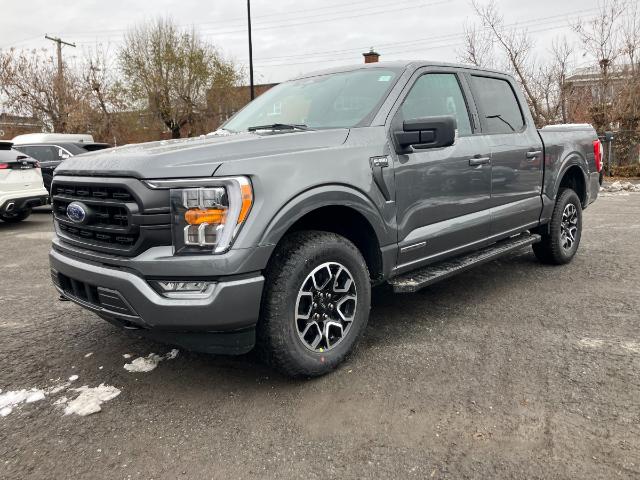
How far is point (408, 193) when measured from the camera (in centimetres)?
338

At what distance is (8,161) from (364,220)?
830cm

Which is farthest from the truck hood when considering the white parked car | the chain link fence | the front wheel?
the chain link fence

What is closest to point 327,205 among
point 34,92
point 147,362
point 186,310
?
point 186,310

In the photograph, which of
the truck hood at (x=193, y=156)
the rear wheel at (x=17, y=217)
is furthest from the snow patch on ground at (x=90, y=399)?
the rear wheel at (x=17, y=217)

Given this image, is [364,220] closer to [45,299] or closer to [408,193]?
[408,193]

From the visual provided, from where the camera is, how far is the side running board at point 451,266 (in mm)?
3387

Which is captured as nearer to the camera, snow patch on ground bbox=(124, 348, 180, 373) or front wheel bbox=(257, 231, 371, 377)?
front wheel bbox=(257, 231, 371, 377)

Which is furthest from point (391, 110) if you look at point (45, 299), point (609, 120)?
point (609, 120)

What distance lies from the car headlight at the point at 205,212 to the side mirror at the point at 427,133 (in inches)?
48.6

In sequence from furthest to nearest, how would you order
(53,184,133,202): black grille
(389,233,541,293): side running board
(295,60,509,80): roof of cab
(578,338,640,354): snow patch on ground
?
(295,60,509,80): roof of cab, (389,233,541,293): side running board, (578,338,640,354): snow patch on ground, (53,184,133,202): black grille

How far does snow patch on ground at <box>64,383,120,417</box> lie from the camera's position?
2678mm

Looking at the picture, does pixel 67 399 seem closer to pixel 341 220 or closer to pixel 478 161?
pixel 341 220

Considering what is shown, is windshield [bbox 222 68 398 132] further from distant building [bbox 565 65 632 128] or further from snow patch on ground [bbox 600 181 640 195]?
distant building [bbox 565 65 632 128]

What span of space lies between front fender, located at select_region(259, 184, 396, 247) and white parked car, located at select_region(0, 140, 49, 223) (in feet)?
26.6
